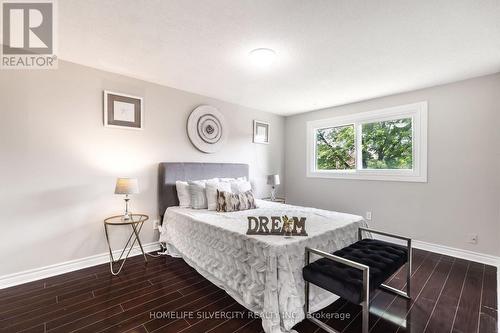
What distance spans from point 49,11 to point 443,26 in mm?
3231

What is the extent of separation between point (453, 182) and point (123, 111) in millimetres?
4562

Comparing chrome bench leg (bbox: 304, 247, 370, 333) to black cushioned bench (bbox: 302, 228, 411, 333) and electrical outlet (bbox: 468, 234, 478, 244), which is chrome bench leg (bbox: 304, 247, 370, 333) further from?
electrical outlet (bbox: 468, 234, 478, 244)

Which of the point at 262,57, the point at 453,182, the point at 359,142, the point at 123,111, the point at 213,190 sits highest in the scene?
the point at 262,57

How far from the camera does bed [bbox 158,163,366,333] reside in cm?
171

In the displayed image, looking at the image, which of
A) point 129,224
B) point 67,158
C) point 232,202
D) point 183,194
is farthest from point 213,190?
point 67,158

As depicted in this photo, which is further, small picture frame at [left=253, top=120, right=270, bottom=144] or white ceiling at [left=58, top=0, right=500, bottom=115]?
small picture frame at [left=253, top=120, right=270, bottom=144]

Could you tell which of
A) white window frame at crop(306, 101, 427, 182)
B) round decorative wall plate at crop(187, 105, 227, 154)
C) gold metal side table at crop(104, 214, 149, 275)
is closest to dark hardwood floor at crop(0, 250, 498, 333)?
gold metal side table at crop(104, 214, 149, 275)

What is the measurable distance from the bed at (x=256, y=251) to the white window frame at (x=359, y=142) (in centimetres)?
163

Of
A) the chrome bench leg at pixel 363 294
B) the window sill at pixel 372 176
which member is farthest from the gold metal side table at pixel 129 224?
the window sill at pixel 372 176

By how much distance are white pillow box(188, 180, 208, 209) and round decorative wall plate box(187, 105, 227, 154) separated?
808 mm

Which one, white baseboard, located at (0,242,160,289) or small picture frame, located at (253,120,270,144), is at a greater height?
small picture frame, located at (253,120,270,144)

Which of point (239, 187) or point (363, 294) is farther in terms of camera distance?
point (239, 187)

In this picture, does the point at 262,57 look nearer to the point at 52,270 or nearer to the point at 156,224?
the point at 156,224

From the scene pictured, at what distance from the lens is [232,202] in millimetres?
3018
